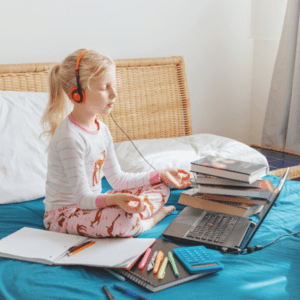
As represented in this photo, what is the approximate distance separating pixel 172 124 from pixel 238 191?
1087 millimetres

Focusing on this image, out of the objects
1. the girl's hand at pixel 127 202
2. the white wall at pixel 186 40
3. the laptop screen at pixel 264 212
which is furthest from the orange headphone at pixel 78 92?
the white wall at pixel 186 40

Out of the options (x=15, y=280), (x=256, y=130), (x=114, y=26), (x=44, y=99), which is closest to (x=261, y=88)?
(x=256, y=130)

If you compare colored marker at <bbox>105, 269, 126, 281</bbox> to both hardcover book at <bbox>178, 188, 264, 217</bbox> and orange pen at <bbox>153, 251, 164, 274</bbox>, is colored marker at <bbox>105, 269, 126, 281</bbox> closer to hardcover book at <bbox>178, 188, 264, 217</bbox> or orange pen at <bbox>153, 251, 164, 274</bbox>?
orange pen at <bbox>153, 251, 164, 274</bbox>

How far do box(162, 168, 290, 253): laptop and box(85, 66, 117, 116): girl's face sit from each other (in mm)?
415

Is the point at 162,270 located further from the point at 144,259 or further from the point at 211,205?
the point at 211,205

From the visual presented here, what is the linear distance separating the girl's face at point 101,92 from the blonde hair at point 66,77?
0.6 inches

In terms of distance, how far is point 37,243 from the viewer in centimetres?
102

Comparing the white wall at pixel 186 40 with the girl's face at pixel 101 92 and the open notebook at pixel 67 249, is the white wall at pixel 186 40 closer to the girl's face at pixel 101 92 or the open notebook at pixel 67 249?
the girl's face at pixel 101 92

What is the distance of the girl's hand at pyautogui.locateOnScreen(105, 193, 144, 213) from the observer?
99 centimetres

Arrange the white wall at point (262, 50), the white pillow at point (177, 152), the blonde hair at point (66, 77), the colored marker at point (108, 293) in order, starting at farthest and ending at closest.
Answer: the white wall at point (262, 50) < the white pillow at point (177, 152) < the blonde hair at point (66, 77) < the colored marker at point (108, 293)

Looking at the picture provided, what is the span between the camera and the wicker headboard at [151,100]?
2094 mm

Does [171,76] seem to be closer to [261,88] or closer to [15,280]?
[261,88]

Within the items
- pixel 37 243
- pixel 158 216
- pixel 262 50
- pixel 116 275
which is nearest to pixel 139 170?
pixel 158 216

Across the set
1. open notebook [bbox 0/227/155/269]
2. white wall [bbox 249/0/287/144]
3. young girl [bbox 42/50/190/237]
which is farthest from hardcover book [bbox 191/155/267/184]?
white wall [bbox 249/0/287/144]
